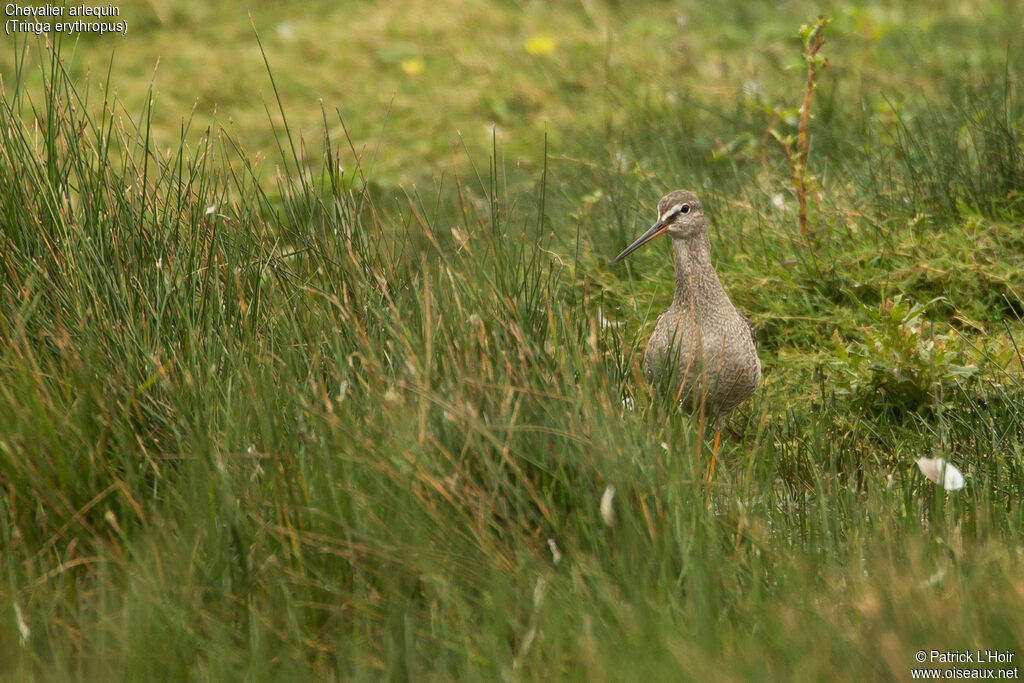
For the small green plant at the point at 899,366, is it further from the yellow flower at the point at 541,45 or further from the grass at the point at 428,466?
the yellow flower at the point at 541,45

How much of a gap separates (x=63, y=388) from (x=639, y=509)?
166 cm

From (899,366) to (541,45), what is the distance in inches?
216

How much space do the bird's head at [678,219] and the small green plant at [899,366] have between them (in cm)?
77

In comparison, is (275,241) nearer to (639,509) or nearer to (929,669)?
(639,509)

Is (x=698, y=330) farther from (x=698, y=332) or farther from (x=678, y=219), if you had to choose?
(x=678, y=219)

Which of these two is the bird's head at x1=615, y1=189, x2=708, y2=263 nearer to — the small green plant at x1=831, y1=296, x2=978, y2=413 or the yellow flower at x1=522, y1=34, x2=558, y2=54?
the small green plant at x1=831, y1=296, x2=978, y2=413

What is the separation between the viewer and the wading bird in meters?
4.46

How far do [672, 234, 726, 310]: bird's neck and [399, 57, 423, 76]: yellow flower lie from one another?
16.2 feet

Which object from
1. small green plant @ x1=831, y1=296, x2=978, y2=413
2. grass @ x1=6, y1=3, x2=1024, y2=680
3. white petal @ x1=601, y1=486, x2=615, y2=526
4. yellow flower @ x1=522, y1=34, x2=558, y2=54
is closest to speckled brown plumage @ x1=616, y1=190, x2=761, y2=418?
grass @ x1=6, y1=3, x2=1024, y2=680

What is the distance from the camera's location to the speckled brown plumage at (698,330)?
4473 mm

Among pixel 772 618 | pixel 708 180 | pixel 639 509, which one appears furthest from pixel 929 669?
pixel 708 180

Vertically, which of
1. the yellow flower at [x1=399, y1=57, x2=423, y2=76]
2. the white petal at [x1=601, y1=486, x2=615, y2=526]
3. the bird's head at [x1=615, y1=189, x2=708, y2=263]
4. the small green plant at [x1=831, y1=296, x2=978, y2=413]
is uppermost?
the yellow flower at [x1=399, y1=57, x2=423, y2=76]

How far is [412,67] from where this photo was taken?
927cm

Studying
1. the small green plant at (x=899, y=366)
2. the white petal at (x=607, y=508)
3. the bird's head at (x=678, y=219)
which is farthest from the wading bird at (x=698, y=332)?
the white petal at (x=607, y=508)
